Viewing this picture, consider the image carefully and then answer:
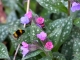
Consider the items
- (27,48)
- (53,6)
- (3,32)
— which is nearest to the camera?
(27,48)

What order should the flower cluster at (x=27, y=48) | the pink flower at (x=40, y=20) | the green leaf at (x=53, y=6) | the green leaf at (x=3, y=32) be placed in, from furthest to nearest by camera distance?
1. the green leaf at (x=3, y=32)
2. the green leaf at (x=53, y=6)
3. the pink flower at (x=40, y=20)
4. the flower cluster at (x=27, y=48)

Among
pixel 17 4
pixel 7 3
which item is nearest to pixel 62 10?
pixel 17 4

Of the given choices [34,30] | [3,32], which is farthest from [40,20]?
[3,32]

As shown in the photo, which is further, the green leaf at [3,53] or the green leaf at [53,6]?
the green leaf at [53,6]

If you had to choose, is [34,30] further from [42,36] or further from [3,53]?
[3,53]

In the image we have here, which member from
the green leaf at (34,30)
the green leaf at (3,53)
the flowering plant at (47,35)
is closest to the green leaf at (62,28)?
the flowering plant at (47,35)

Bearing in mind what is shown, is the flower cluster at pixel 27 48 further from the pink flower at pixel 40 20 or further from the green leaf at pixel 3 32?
the green leaf at pixel 3 32

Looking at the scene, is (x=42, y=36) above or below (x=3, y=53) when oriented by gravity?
above

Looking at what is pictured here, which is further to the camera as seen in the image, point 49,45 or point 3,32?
point 3,32
